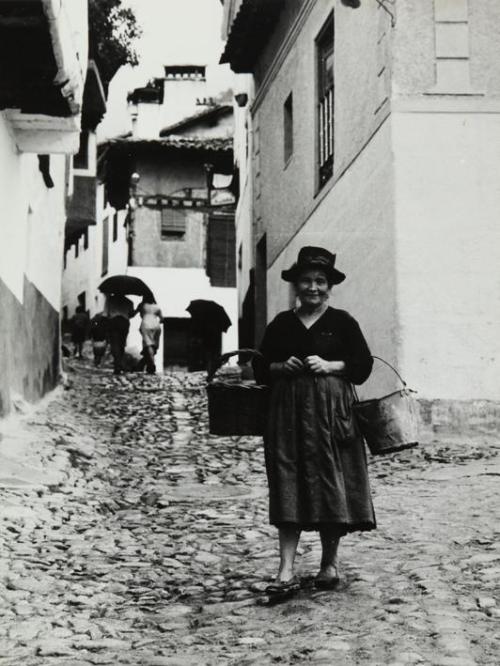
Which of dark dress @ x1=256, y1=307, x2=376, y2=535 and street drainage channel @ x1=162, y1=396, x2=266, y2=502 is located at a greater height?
dark dress @ x1=256, y1=307, x2=376, y2=535

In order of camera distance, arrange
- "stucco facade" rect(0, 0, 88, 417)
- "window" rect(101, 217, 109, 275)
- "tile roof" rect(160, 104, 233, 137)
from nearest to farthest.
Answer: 1. "stucco facade" rect(0, 0, 88, 417)
2. "tile roof" rect(160, 104, 233, 137)
3. "window" rect(101, 217, 109, 275)

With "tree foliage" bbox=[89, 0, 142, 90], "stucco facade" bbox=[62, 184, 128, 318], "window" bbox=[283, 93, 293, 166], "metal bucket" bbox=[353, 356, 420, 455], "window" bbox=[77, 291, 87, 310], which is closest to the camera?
"metal bucket" bbox=[353, 356, 420, 455]

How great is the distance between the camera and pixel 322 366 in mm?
6035

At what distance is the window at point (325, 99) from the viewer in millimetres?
15773

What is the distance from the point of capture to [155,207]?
1563 inches

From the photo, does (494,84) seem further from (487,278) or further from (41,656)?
(41,656)

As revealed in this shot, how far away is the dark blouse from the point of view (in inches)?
241

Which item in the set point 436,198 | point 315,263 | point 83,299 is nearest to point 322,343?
point 315,263

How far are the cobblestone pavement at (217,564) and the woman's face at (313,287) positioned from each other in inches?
58.3

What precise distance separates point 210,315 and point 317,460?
17.1m

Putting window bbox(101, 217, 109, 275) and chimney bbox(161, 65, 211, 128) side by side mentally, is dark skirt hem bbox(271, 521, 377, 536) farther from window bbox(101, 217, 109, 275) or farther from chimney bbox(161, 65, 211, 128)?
chimney bbox(161, 65, 211, 128)

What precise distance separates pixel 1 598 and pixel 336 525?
5.89 ft

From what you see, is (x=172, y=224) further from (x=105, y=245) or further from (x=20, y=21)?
(x=20, y=21)

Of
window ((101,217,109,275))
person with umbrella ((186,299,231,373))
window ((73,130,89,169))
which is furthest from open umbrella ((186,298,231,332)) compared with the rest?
window ((101,217,109,275))
